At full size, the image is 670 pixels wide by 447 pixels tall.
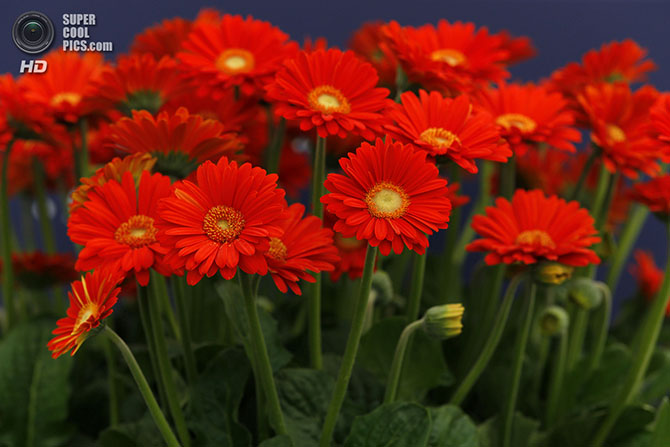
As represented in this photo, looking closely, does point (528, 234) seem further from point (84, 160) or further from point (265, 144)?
point (84, 160)

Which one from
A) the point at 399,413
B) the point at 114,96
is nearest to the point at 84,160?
the point at 114,96

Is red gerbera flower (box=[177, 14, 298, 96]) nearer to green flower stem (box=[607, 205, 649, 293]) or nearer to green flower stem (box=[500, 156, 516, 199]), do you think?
green flower stem (box=[500, 156, 516, 199])

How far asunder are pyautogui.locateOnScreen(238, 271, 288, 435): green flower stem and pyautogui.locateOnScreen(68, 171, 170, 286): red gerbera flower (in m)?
0.05

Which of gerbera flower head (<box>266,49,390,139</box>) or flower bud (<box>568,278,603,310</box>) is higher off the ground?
gerbera flower head (<box>266,49,390,139</box>)

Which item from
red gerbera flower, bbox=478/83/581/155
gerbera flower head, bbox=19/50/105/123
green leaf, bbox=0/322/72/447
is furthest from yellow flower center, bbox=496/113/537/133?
green leaf, bbox=0/322/72/447

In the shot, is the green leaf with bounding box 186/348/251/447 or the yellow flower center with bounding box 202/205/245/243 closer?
the yellow flower center with bounding box 202/205/245/243

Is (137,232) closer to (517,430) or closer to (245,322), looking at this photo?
(245,322)

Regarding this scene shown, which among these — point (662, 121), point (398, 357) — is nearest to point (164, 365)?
point (398, 357)

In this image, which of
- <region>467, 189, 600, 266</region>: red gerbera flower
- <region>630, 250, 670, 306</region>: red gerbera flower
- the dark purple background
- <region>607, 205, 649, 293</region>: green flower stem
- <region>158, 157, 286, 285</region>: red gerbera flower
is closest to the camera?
<region>158, 157, 286, 285</region>: red gerbera flower

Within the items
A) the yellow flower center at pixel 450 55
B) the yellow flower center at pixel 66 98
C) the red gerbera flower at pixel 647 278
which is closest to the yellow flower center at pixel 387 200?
the yellow flower center at pixel 450 55

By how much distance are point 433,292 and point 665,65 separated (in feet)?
1.57

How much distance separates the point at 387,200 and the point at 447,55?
24cm

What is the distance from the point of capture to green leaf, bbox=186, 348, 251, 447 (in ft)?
1.57

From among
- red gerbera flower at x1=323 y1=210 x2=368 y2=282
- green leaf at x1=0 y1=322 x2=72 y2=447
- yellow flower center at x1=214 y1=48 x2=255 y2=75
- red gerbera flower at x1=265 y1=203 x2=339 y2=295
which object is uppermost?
yellow flower center at x1=214 y1=48 x2=255 y2=75
